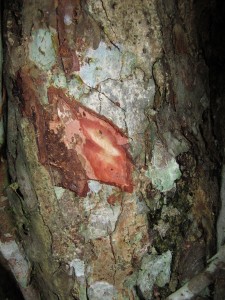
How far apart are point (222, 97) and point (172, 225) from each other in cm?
37

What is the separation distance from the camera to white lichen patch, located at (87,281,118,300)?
0.96 m

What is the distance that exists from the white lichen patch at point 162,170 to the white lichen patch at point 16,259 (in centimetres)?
47

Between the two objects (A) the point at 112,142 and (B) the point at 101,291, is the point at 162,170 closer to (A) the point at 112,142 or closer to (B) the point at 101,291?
(A) the point at 112,142

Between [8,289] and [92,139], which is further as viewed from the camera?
[8,289]

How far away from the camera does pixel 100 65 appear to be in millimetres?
865

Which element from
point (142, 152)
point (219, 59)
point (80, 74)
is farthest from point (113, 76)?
point (219, 59)

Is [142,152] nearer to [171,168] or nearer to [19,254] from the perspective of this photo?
[171,168]

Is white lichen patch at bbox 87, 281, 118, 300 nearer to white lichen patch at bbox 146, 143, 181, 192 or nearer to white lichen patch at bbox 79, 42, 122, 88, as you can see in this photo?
white lichen patch at bbox 146, 143, 181, 192

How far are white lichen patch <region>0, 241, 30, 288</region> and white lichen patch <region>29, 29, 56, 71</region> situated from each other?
0.55m

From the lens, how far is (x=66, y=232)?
0.94 metres

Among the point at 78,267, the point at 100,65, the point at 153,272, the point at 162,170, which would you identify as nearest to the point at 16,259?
the point at 78,267

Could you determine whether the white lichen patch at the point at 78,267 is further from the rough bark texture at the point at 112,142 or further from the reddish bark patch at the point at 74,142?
the reddish bark patch at the point at 74,142

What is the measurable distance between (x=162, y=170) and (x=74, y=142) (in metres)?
0.23

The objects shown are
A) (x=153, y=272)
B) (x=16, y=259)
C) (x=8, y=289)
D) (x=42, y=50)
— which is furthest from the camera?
(x=8, y=289)
